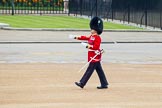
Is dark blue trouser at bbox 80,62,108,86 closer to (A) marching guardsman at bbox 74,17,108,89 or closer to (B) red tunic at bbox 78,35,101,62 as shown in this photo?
(A) marching guardsman at bbox 74,17,108,89

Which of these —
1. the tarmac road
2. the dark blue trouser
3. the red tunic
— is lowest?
the tarmac road

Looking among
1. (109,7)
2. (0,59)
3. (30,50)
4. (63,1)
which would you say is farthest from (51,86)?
(63,1)

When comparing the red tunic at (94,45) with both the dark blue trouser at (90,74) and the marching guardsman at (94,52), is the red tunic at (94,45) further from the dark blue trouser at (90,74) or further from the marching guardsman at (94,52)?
the dark blue trouser at (90,74)

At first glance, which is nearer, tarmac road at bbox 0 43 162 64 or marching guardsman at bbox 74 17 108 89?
marching guardsman at bbox 74 17 108 89

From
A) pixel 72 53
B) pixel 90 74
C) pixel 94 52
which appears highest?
pixel 94 52

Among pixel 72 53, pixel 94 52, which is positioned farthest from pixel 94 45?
pixel 72 53

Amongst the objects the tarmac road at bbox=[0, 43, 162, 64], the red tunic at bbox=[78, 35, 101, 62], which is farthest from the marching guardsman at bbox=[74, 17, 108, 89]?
the tarmac road at bbox=[0, 43, 162, 64]

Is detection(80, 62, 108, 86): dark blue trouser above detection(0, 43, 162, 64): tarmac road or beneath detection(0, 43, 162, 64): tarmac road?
above

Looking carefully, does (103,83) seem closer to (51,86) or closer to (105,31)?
(51,86)

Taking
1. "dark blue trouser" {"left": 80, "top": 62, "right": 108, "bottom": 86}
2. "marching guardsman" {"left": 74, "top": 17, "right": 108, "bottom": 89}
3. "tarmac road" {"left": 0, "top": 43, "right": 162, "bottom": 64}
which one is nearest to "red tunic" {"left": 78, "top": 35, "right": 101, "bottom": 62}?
"marching guardsman" {"left": 74, "top": 17, "right": 108, "bottom": 89}

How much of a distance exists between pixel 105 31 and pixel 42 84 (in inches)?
706

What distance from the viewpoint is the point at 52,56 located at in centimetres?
2114

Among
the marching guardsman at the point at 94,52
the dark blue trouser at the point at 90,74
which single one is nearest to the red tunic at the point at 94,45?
the marching guardsman at the point at 94,52

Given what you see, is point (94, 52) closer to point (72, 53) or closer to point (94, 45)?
point (94, 45)
